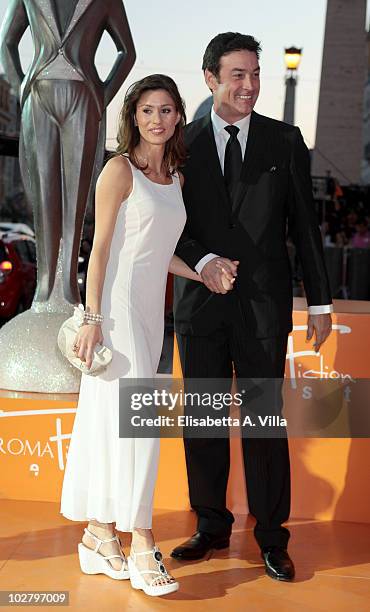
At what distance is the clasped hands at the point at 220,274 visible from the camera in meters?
3.57

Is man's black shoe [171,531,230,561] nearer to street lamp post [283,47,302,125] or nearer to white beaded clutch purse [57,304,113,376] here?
white beaded clutch purse [57,304,113,376]

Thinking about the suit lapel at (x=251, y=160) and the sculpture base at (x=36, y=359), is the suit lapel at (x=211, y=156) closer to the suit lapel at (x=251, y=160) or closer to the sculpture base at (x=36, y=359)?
the suit lapel at (x=251, y=160)

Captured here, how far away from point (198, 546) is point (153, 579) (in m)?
0.49

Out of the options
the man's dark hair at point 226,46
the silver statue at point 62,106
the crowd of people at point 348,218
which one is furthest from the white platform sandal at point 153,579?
the crowd of people at point 348,218

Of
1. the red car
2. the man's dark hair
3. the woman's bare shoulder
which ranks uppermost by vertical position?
the man's dark hair

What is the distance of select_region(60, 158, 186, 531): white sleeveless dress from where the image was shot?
3.42 m

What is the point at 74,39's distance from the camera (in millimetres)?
4965

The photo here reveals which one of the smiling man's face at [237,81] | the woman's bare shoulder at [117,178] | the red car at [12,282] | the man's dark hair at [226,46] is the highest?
the man's dark hair at [226,46]

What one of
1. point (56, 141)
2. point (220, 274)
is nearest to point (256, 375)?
point (220, 274)

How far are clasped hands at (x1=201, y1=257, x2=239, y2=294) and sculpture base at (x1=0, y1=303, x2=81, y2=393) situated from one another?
1.51 m

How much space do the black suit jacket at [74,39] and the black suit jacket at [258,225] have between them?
1.42 meters

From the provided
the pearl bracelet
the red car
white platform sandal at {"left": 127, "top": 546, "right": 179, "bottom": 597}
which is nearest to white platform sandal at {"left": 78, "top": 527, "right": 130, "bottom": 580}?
white platform sandal at {"left": 127, "top": 546, "right": 179, "bottom": 597}

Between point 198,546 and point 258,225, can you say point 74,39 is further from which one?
point 198,546

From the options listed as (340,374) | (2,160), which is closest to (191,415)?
(340,374)
